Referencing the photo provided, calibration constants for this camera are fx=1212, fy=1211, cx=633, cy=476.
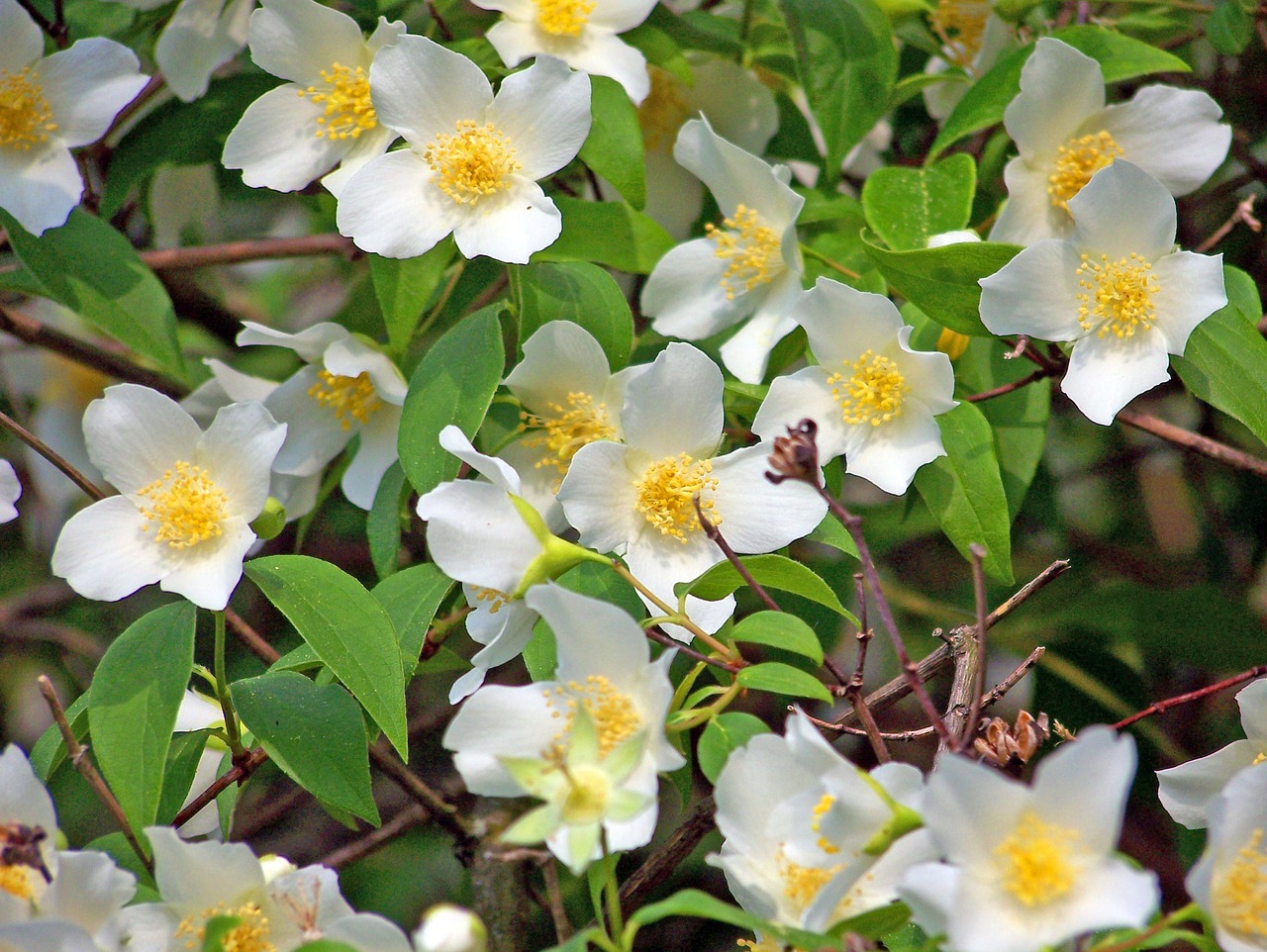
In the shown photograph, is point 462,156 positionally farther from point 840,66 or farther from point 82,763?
point 82,763

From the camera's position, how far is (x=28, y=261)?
1229mm

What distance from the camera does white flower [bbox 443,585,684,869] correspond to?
0.82 m

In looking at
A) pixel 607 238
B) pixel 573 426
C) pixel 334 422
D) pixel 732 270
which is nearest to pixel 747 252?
pixel 732 270

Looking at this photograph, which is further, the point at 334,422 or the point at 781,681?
the point at 334,422

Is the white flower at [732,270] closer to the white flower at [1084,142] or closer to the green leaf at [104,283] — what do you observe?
the white flower at [1084,142]

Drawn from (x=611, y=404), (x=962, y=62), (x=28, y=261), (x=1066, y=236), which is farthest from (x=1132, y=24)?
(x=28, y=261)

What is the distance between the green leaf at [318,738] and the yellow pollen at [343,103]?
58cm

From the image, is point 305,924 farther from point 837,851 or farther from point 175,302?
point 175,302

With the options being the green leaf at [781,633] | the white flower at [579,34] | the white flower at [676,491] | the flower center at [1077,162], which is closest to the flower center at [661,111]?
the white flower at [579,34]

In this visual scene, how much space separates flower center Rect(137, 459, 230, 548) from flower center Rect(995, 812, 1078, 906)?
27.9 inches

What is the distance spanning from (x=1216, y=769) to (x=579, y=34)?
0.91 metres

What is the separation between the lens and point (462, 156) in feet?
3.76

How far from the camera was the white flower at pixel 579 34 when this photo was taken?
1.24 meters

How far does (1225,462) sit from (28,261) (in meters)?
1.27
